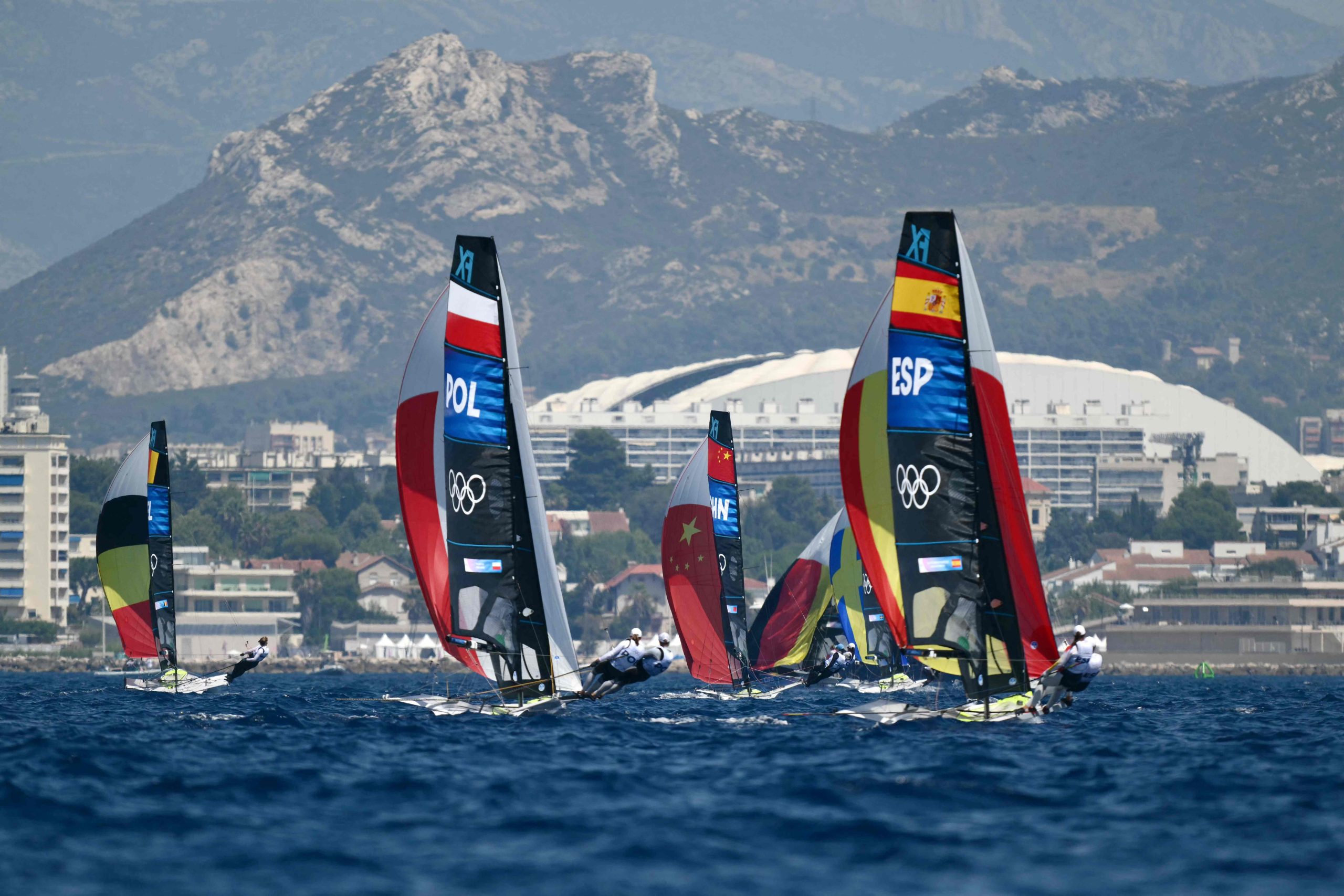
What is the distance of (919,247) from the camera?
38250 millimetres

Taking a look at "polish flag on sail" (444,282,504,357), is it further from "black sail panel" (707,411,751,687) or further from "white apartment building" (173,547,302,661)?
"white apartment building" (173,547,302,661)

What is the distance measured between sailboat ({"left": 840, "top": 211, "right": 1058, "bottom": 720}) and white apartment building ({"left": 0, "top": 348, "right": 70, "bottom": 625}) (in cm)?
14075

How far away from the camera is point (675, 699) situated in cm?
5716

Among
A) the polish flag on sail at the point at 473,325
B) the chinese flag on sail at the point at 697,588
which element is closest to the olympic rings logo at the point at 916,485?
the polish flag on sail at the point at 473,325

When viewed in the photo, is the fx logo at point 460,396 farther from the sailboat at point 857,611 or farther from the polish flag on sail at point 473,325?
the sailboat at point 857,611

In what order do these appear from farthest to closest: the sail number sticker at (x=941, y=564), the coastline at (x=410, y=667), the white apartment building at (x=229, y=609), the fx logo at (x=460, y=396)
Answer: the white apartment building at (x=229, y=609) < the coastline at (x=410, y=667) < the fx logo at (x=460, y=396) < the sail number sticker at (x=941, y=564)

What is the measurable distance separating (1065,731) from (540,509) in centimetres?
981

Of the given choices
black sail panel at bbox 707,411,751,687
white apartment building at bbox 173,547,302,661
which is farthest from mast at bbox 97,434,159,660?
white apartment building at bbox 173,547,302,661

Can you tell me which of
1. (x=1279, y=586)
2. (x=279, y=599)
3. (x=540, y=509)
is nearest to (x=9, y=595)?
(x=279, y=599)

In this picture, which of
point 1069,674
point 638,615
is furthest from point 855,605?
point 638,615

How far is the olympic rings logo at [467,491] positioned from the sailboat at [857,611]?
89.5 feet

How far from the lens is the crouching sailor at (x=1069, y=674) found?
39188mm

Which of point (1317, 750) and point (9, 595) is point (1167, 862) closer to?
point (1317, 750)

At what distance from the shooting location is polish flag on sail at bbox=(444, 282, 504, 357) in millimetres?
41719
